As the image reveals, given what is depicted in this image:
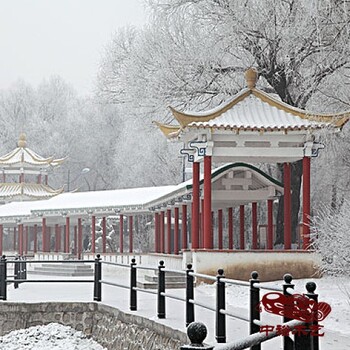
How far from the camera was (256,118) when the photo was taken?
23.0m

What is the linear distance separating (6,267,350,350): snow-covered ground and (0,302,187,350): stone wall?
0.88 feet

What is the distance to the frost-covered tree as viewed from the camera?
22.7 m

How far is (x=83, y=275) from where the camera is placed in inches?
1368

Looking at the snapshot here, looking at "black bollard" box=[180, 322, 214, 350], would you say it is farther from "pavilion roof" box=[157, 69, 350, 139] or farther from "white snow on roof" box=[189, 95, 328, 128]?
"white snow on roof" box=[189, 95, 328, 128]

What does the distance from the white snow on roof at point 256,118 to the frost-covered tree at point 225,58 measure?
91 centimetres

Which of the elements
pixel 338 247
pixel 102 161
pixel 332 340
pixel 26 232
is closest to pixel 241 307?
pixel 338 247

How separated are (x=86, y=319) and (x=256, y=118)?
8.42 m

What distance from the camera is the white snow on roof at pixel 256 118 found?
73.0 ft

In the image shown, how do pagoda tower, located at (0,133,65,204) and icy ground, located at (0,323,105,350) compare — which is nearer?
icy ground, located at (0,323,105,350)

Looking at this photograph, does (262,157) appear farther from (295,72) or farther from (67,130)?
(67,130)

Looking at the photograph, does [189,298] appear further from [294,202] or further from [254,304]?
[294,202]

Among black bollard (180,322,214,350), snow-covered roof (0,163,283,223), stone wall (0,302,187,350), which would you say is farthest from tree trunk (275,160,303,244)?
black bollard (180,322,214,350)

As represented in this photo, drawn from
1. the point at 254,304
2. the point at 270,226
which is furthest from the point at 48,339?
the point at 270,226

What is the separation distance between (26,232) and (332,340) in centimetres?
4045
